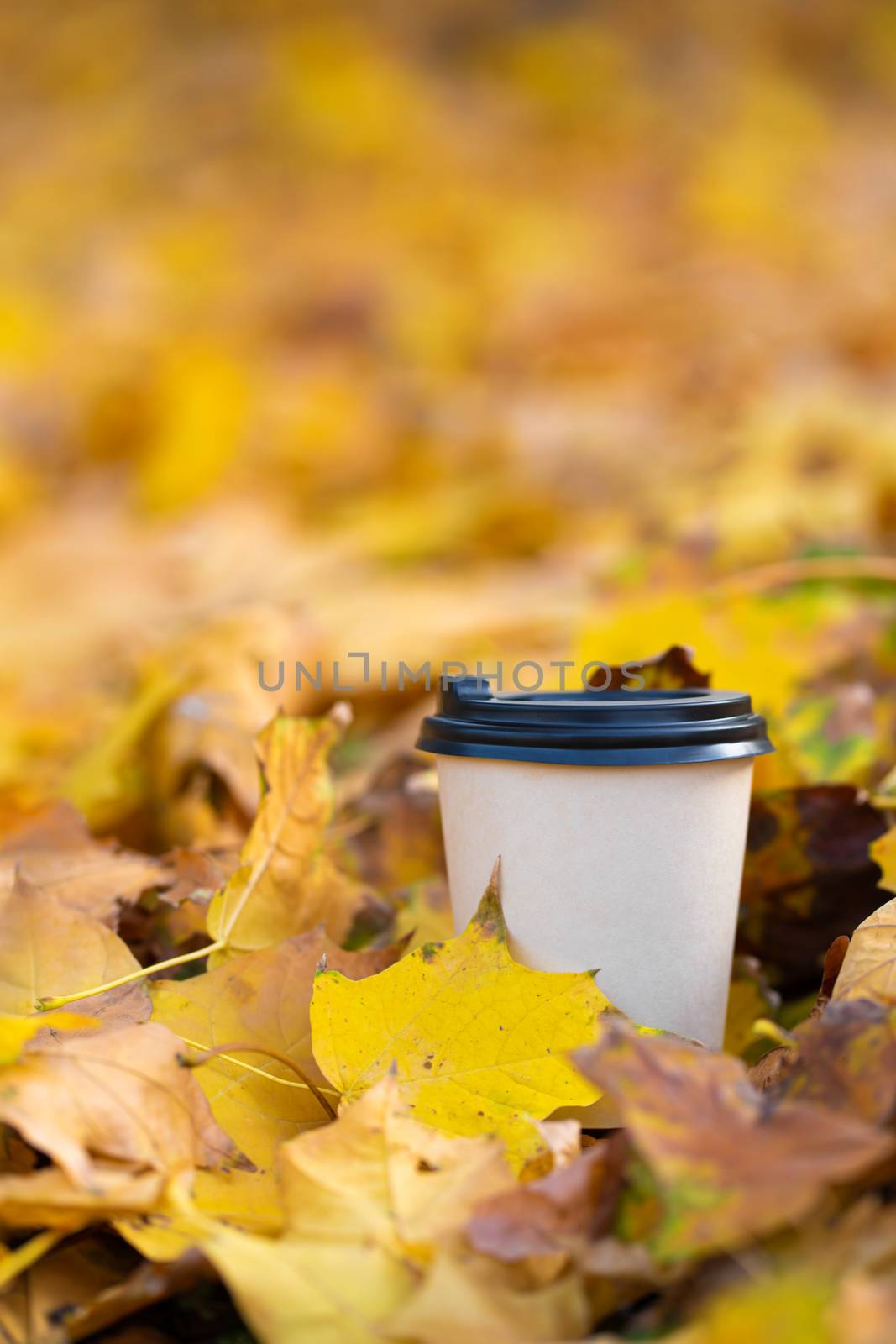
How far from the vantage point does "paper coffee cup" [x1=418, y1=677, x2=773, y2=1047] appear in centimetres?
33

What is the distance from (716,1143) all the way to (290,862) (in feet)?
0.70

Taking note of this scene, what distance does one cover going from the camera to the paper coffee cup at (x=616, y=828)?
333 mm

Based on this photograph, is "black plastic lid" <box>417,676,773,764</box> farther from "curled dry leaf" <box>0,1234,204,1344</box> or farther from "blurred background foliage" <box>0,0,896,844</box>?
"blurred background foliage" <box>0,0,896,844</box>

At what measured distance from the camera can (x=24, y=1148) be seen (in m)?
0.29

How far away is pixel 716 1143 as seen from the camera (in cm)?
22

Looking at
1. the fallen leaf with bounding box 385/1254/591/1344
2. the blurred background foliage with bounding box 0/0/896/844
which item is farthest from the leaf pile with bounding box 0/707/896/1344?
the blurred background foliage with bounding box 0/0/896/844

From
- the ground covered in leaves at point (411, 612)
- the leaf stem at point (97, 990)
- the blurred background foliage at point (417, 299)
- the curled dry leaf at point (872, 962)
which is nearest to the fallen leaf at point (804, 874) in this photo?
the ground covered in leaves at point (411, 612)

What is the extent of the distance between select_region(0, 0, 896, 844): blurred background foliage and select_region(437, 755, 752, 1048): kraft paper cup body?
584mm

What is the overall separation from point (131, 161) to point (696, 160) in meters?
0.93

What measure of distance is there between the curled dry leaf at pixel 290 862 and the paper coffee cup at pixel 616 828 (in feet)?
0.23

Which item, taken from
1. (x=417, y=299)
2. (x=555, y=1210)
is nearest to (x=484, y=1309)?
(x=555, y=1210)

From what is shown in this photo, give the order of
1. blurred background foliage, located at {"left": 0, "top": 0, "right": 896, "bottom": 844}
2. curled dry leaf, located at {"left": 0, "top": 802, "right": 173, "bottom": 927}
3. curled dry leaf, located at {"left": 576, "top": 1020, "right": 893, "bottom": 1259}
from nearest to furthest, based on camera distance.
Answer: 1. curled dry leaf, located at {"left": 576, "top": 1020, "right": 893, "bottom": 1259}
2. curled dry leaf, located at {"left": 0, "top": 802, "right": 173, "bottom": 927}
3. blurred background foliage, located at {"left": 0, "top": 0, "right": 896, "bottom": 844}

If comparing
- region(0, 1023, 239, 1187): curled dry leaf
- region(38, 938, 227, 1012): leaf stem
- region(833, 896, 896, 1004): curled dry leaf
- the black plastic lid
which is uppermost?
the black plastic lid

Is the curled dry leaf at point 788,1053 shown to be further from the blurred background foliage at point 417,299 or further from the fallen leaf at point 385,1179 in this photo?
the blurred background foliage at point 417,299
